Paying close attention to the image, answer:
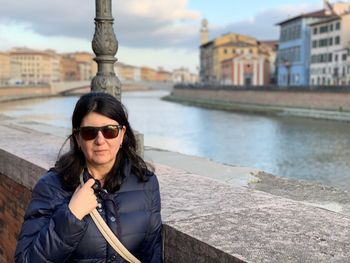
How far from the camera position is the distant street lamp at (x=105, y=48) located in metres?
3.80

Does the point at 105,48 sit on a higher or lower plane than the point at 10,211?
higher

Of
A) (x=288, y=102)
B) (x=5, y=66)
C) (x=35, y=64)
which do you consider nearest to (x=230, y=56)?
(x=288, y=102)

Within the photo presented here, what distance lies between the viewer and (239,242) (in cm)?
182

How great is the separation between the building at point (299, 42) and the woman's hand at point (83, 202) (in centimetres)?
5627

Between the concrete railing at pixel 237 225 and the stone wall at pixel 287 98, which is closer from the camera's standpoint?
the concrete railing at pixel 237 225

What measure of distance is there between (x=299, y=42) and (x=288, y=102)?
18896 mm

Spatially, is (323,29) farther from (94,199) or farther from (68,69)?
(68,69)

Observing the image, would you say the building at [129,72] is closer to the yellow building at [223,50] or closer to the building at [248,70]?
the yellow building at [223,50]

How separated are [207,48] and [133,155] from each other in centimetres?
9826

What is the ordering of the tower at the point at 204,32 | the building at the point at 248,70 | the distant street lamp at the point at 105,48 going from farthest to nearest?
the tower at the point at 204,32 < the building at the point at 248,70 < the distant street lamp at the point at 105,48

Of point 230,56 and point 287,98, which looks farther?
point 230,56

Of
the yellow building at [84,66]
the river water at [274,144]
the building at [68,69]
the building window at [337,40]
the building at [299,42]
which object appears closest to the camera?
the river water at [274,144]

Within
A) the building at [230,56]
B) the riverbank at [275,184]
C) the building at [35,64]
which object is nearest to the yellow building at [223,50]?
the building at [230,56]

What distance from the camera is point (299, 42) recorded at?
5828cm
